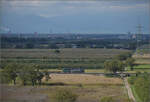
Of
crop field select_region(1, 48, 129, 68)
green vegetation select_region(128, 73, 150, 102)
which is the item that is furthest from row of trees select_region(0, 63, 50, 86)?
green vegetation select_region(128, 73, 150, 102)

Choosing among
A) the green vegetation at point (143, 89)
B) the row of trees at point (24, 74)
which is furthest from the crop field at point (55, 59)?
the green vegetation at point (143, 89)

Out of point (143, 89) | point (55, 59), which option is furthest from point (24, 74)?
point (55, 59)

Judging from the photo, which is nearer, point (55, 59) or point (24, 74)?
point (24, 74)

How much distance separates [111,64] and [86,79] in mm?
1342

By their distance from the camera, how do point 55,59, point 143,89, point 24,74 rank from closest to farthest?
point 143,89, point 24,74, point 55,59

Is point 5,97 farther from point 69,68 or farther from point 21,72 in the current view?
point 69,68

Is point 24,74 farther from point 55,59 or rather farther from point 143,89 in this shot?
point 55,59

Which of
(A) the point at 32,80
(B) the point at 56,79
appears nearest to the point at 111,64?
(B) the point at 56,79

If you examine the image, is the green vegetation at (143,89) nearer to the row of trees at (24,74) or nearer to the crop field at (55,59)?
the row of trees at (24,74)

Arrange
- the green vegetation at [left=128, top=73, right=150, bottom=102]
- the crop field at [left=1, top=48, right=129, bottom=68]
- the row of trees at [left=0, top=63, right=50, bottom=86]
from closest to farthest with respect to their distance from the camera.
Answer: the green vegetation at [left=128, top=73, right=150, bottom=102], the row of trees at [left=0, top=63, right=50, bottom=86], the crop field at [left=1, top=48, right=129, bottom=68]

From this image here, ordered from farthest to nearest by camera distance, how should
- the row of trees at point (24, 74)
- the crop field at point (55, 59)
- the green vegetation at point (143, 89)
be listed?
the crop field at point (55, 59) → the row of trees at point (24, 74) → the green vegetation at point (143, 89)

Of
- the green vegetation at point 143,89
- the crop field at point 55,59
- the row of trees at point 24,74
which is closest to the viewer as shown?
the green vegetation at point 143,89

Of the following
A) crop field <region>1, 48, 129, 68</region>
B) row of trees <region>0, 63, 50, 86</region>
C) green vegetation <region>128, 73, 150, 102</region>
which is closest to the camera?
green vegetation <region>128, 73, 150, 102</region>

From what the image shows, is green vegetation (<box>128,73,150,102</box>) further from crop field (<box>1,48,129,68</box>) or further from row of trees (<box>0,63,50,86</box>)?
crop field (<box>1,48,129,68</box>)
